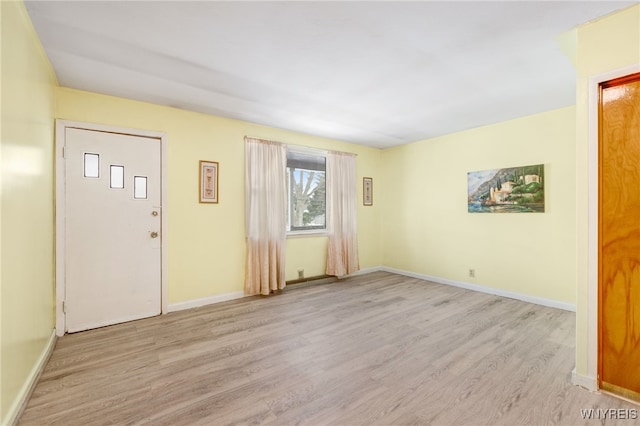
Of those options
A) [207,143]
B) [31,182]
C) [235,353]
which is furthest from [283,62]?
[235,353]

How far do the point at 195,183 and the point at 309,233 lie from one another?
194cm

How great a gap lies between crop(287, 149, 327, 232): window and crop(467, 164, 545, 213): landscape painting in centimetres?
238

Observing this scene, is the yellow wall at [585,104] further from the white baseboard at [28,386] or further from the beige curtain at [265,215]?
the white baseboard at [28,386]

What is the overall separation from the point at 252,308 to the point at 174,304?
94 cm

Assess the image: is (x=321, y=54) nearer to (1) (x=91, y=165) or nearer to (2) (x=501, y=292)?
(1) (x=91, y=165)

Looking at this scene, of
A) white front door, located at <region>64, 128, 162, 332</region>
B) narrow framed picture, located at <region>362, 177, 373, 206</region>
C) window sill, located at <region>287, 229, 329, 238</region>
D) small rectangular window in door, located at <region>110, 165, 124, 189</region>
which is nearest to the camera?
white front door, located at <region>64, 128, 162, 332</region>

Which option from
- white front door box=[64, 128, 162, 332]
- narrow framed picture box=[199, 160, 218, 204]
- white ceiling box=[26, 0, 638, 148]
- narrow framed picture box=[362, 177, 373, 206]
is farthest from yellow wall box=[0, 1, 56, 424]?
narrow framed picture box=[362, 177, 373, 206]

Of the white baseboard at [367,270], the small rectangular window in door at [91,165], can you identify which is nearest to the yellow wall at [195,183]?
the small rectangular window in door at [91,165]

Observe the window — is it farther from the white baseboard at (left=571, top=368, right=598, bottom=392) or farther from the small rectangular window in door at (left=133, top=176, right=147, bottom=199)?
the white baseboard at (left=571, top=368, right=598, bottom=392)

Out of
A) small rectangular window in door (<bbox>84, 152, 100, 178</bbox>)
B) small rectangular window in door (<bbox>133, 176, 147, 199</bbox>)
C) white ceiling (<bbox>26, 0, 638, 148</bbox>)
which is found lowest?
small rectangular window in door (<bbox>133, 176, 147, 199</bbox>)

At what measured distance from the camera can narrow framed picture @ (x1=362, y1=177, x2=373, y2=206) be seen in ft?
17.8

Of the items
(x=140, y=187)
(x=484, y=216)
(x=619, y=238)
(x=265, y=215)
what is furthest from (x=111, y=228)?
(x=484, y=216)

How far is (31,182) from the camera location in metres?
2.01

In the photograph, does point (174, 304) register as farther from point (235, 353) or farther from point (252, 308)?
point (235, 353)
